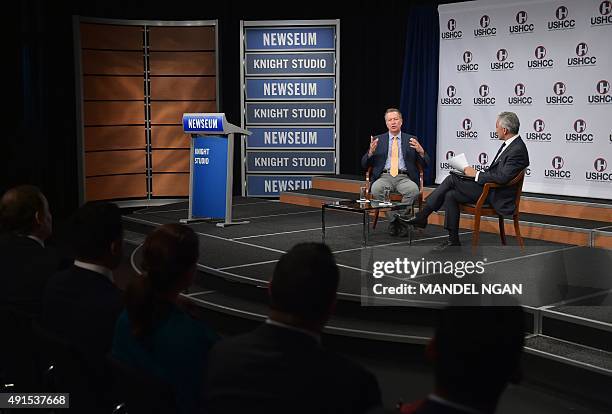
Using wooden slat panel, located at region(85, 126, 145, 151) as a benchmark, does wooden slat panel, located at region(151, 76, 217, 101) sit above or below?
above

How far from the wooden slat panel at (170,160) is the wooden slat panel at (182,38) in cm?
129

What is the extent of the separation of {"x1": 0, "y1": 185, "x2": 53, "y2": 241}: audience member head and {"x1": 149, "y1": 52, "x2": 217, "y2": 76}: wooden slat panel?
6938 mm

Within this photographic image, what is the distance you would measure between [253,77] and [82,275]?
745 cm

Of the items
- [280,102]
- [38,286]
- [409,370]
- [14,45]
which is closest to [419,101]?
[280,102]

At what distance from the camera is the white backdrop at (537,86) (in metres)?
7.16

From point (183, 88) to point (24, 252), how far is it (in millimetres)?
7219

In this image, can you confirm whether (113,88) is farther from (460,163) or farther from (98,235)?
(98,235)

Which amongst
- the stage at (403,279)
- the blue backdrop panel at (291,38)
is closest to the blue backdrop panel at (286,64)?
the blue backdrop panel at (291,38)

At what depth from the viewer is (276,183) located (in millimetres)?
9867

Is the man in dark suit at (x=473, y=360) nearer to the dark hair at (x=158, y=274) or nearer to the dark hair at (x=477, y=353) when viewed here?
the dark hair at (x=477, y=353)

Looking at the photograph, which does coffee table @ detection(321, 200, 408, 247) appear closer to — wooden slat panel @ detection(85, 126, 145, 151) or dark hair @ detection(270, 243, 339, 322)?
wooden slat panel @ detection(85, 126, 145, 151)

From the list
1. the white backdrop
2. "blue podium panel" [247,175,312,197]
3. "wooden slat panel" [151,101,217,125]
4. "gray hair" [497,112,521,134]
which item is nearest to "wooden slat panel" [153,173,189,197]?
"wooden slat panel" [151,101,217,125]

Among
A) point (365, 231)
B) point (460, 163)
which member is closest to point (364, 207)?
point (365, 231)

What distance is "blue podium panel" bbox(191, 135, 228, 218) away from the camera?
7309mm
